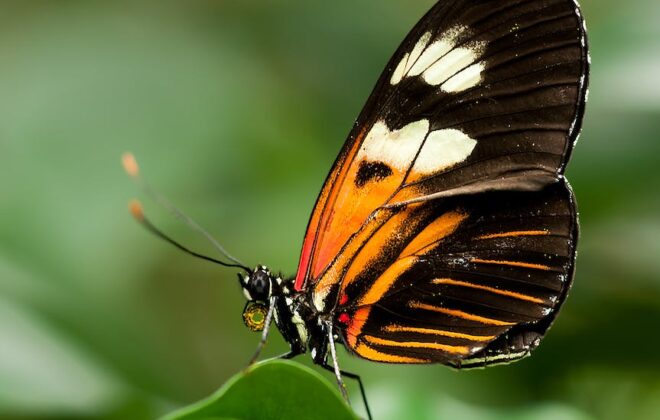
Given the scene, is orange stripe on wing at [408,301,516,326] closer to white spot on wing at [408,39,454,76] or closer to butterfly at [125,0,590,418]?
butterfly at [125,0,590,418]

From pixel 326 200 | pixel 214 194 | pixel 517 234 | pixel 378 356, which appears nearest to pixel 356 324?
pixel 378 356

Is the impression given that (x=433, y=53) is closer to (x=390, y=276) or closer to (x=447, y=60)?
(x=447, y=60)

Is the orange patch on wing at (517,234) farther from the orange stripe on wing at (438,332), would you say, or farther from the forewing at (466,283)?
the orange stripe on wing at (438,332)

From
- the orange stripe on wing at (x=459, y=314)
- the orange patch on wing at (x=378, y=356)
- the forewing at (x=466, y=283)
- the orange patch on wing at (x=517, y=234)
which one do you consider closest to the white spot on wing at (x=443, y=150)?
the forewing at (x=466, y=283)

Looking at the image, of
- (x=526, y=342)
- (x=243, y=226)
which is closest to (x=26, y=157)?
(x=243, y=226)

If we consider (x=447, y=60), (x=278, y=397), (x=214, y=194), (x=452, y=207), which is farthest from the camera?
(x=214, y=194)

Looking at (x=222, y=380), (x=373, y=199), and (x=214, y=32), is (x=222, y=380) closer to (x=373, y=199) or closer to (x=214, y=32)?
(x=373, y=199)

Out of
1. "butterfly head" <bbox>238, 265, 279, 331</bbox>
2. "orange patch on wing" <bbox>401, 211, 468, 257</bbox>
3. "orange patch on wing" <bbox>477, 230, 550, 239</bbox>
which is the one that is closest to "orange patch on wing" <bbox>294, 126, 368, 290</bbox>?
"butterfly head" <bbox>238, 265, 279, 331</bbox>
